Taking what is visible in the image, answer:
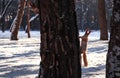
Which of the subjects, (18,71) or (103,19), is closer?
(18,71)

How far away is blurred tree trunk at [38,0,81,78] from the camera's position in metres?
5.63

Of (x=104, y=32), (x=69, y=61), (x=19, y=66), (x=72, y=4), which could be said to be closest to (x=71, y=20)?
(x=72, y=4)

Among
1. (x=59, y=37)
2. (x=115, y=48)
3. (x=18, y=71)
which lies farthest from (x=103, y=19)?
(x=59, y=37)

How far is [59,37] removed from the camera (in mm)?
5648

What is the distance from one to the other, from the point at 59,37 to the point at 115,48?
1.50 metres

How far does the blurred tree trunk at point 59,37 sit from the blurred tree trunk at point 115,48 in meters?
1.22

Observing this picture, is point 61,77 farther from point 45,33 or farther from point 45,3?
point 45,3

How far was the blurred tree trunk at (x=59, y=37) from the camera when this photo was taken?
563 centimetres

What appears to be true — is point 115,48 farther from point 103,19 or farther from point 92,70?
point 103,19

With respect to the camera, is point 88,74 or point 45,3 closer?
point 45,3

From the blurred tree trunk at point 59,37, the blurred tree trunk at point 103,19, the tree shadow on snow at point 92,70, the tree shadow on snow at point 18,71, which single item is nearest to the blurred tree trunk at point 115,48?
the blurred tree trunk at point 59,37

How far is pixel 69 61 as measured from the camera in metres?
5.69

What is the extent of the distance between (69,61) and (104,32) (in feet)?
72.4

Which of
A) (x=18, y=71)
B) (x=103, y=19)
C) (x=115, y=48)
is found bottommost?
(x=18, y=71)
